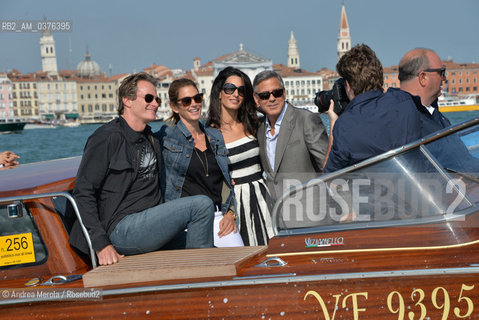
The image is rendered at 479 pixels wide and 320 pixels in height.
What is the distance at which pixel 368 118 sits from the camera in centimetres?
256

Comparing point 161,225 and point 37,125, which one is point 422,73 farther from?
point 37,125

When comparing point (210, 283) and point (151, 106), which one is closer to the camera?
point (210, 283)

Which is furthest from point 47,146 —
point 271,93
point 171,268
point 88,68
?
point 88,68

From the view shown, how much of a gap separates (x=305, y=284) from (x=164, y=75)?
11514cm

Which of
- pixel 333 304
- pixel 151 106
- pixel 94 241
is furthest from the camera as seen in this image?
pixel 151 106

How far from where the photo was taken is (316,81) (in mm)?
114938

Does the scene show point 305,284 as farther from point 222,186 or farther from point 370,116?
point 222,186

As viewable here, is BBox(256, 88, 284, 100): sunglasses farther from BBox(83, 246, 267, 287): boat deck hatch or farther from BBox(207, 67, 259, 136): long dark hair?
BBox(83, 246, 267, 287): boat deck hatch

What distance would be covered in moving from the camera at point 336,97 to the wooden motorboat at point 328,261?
0.64m

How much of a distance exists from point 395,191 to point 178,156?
1133mm

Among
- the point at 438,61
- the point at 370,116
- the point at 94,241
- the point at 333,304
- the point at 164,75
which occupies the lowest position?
the point at 333,304

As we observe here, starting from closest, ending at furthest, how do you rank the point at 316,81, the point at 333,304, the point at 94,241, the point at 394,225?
1. the point at 333,304
2. the point at 394,225
3. the point at 94,241
4. the point at 316,81

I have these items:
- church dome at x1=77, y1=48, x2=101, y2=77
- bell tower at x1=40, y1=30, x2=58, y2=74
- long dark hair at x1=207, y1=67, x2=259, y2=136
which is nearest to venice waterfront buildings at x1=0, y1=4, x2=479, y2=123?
church dome at x1=77, y1=48, x2=101, y2=77

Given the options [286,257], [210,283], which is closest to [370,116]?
[286,257]
